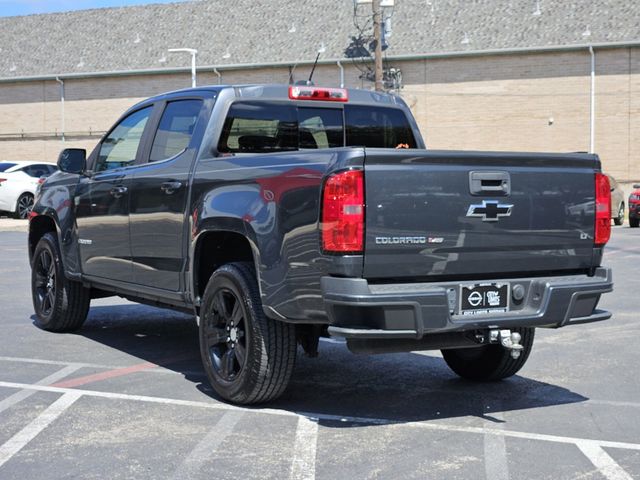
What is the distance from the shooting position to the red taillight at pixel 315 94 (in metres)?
7.35

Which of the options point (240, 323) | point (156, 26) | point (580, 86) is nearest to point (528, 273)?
point (240, 323)

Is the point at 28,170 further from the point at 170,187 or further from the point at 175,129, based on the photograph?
the point at 170,187

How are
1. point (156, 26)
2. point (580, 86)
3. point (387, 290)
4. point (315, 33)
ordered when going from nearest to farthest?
point (387, 290)
point (580, 86)
point (315, 33)
point (156, 26)

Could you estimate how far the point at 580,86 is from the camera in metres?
39.8

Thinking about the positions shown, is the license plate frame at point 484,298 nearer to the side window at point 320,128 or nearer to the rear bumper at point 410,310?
the rear bumper at point 410,310

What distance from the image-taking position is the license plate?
5.63 m

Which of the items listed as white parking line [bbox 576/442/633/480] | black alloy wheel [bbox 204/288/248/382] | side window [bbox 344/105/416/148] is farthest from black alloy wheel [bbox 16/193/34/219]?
white parking line [bbox 576/442/633/480]

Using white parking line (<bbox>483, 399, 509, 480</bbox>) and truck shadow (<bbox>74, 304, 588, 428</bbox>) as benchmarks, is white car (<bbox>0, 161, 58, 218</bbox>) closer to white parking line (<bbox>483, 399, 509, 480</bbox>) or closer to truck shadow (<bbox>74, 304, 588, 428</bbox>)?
truck shadow (<bbox>74, 304, 588, 428</bbox>)

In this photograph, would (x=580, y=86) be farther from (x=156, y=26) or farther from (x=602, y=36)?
(x=156, y=26)

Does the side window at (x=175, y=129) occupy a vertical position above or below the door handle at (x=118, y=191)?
above

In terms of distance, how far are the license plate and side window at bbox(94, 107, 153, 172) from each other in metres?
3.31

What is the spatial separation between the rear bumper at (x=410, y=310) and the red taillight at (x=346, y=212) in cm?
19

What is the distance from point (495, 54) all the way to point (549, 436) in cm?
3675

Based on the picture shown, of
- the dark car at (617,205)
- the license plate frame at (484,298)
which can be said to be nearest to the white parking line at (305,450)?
the license plate frame at (484,298)
